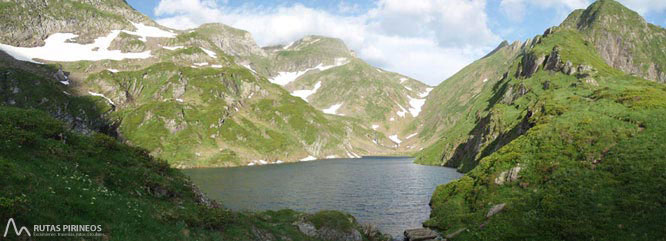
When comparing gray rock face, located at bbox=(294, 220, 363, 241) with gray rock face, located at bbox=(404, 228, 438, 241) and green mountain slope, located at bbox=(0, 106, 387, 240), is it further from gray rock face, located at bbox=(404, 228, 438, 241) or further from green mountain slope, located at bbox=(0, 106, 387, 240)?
gray rock face, located at bbox=(404, 228, 438, 241)

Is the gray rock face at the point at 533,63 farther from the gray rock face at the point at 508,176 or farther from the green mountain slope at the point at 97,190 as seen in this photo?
the green mountain slope at the point at 97,190

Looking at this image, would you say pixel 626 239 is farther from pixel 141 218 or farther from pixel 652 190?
pixel 141 218

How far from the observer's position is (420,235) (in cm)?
4812

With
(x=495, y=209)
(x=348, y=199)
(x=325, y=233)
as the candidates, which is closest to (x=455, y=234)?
(x=495, y=209)

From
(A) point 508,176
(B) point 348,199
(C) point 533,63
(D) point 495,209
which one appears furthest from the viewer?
(C) point 533,63

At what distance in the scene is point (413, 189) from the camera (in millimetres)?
99812

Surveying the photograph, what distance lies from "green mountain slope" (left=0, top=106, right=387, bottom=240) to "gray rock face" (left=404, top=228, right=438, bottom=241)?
22.2 meters

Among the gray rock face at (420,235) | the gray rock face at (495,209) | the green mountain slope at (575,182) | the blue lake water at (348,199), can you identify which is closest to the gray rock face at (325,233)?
the gray rock face at (420,235)

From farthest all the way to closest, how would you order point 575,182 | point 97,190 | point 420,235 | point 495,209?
point 420,235
point 495,209
point 575,182
point 97,190

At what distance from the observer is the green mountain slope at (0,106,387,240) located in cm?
1563

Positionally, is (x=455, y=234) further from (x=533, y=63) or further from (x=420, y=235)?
(x=533, y=63)

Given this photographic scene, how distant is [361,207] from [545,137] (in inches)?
1498

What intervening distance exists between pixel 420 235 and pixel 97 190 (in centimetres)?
4025

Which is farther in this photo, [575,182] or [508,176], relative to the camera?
[508,176]
